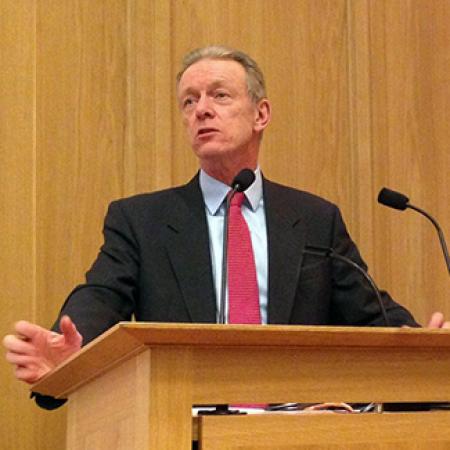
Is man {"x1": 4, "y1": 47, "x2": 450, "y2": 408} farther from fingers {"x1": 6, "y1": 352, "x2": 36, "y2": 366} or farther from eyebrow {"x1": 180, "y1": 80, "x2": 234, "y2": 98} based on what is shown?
fingers {"x1": 6, "y1": 352, "x2": 36, "y2": 366}

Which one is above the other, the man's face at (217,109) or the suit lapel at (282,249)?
the man's face at (217,109)

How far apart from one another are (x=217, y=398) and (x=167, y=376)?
3.4 inches

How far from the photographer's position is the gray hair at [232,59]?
11.1 feet

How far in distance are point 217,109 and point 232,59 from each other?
189 mm

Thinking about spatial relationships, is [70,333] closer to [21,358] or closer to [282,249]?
[21,358]

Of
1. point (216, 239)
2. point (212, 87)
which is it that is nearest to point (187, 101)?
point (212, 87)

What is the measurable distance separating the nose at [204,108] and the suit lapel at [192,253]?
215mm

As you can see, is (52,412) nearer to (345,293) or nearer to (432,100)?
(345,293)

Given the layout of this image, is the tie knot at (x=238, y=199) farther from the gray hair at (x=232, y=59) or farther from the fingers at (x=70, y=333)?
the fingers at (x=70, y=333)

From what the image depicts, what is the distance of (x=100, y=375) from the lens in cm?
199

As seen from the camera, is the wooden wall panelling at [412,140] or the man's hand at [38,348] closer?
the man's hand at [38,348]

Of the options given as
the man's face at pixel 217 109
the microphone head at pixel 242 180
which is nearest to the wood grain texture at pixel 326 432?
the microphone head at pixel 242 180

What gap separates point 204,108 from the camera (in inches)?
128

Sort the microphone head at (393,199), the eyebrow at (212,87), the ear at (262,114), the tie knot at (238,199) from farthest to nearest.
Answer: the ear at (262,114), the eyebrow at (212,87), the tie knot at (238,199), the microphone head at (393,199)
